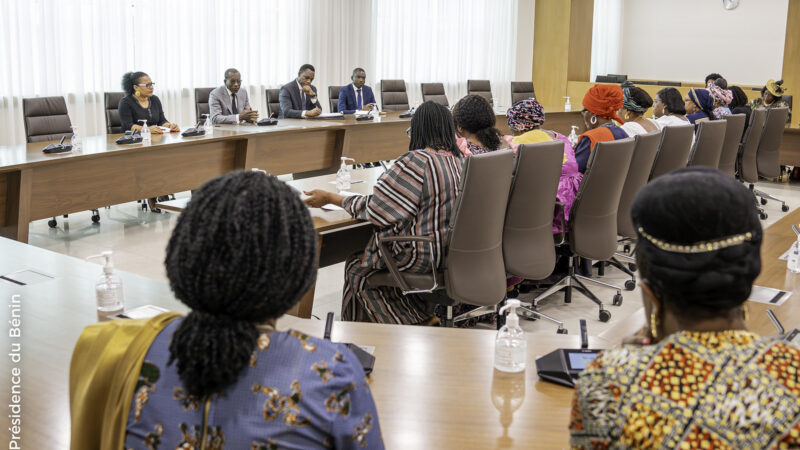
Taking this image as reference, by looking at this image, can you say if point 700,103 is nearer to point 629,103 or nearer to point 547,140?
point 629,103

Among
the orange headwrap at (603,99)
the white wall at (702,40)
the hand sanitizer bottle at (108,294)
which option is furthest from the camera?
the white wall at (702,40)

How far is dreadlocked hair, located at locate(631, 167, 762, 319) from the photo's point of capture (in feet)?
3.22

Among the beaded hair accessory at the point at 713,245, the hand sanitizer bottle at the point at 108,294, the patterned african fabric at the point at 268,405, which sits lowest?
the hand sanitizer bottle at the point at 108,294

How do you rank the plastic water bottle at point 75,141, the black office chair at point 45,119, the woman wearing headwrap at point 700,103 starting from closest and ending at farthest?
Result: the plastic water bottle at point 75,141
the black office chair at point 45,119
the woman wearing headwrap at point 700,103

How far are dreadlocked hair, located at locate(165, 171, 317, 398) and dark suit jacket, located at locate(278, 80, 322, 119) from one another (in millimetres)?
6310

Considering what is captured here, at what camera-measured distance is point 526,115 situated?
423 centimetres

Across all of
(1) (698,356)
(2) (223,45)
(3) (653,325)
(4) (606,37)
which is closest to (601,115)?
(3) (653,325)

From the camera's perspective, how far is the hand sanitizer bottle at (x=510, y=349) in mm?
1778

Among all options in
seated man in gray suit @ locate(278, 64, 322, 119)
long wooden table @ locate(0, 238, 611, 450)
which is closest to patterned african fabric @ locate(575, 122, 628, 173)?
long wooden table @ locate(0, 238, 611, 450)

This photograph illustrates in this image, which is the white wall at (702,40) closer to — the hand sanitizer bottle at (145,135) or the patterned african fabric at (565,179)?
the patterned african fabric at (565,179)

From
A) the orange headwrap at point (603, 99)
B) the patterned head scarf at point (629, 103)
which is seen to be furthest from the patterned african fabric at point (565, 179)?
the patterned head scarf at point (629, 103)

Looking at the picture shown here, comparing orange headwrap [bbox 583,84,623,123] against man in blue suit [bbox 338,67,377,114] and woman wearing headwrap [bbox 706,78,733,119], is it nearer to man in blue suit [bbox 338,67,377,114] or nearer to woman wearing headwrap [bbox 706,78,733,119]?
woman wearing headwrap [bbox 706,78,733,119]

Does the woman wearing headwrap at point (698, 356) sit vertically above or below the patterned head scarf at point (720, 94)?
below

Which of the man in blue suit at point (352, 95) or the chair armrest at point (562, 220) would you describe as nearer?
the chair armrest at point (562, 220)
